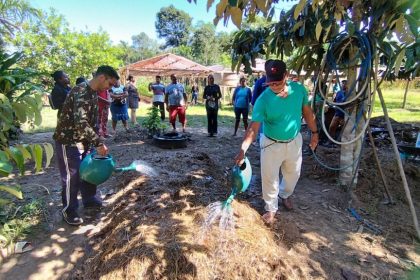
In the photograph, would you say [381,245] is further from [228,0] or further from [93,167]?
[93,167]

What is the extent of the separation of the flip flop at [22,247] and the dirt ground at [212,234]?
0.06m

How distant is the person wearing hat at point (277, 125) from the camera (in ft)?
10.3

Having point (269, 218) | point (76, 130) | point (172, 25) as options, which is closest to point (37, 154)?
point (76, 130)

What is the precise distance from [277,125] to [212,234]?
4.11ft

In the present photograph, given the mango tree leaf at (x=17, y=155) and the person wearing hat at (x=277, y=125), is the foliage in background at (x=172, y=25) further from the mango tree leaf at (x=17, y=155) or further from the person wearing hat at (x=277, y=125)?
the mango tree leaf at (x=17, y=155)

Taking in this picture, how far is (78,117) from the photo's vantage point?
10.9 feet

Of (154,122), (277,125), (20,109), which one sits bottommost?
(154,122)

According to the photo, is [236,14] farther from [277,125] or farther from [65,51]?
[65,51]

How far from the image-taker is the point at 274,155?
3301 mm

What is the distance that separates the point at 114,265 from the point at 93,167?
122 cm

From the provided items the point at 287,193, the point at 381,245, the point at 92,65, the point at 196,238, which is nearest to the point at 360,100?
the point at 287,193

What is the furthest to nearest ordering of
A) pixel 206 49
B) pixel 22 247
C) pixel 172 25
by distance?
1. pixel 172 25
2. pixel 206 49
3. pixel 22 247

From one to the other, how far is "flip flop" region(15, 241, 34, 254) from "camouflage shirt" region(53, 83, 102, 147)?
1061 millimetres

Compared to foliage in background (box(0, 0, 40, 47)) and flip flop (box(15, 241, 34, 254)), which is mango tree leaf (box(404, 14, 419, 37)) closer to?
flip flop (box(15, 241, 34, 254))
